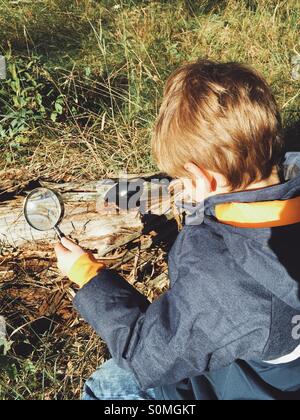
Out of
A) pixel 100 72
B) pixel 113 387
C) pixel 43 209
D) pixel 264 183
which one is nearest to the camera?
pixel 264 183

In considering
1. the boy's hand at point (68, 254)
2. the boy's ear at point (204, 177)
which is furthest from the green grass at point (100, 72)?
the boy's ear at point (204, 177)

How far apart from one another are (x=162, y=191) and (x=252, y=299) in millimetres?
1480

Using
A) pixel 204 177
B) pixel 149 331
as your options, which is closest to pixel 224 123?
pixel 204 177

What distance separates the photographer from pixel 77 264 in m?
2.08

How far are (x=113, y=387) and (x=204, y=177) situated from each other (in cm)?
99

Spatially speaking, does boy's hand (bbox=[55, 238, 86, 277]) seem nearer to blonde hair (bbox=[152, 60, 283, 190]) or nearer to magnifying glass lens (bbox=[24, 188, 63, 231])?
magnifying glass lens (bbox=[24, 188, 63, 231])

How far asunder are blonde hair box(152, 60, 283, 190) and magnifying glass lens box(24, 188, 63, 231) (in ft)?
2.58

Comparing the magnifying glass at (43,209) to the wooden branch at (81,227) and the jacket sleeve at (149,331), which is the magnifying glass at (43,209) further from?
the jacket sleeve at (149,331)

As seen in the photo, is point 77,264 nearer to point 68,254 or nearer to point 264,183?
point 68,254

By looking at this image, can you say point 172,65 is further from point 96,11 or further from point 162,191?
point 162,191

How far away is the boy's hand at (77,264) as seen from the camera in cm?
206

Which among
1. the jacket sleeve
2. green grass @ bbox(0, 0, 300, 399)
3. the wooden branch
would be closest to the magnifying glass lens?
the wooden branch

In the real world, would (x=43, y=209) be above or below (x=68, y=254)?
above

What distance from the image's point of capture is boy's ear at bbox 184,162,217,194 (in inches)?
73.7
